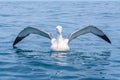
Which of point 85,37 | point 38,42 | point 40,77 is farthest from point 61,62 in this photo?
point 85,37

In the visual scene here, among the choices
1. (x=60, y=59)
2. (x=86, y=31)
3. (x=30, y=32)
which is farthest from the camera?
(x=30, y=32)

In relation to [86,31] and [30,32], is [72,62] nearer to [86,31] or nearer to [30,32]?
[86,31]

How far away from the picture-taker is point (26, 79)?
43.8ft

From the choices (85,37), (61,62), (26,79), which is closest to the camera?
(26,79)

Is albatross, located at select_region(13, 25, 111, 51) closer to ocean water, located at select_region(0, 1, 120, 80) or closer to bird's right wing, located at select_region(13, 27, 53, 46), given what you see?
bird's right wing, located at select_region(13, 27, 53, 46)

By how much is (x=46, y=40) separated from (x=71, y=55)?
4.15 m

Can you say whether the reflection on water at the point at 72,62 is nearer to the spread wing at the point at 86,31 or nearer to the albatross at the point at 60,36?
the albatross at the point at 60,36

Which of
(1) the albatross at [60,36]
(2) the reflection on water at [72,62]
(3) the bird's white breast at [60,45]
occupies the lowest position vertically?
(2) the reflection on water at [72,62]

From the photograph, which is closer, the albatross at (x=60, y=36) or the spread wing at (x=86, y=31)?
the albatross at (x=60, y=36)

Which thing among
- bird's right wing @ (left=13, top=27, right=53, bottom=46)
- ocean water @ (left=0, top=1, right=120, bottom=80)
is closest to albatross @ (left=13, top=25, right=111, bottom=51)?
bird's right wing @ (left=13, top=27, right=53, bottom=46)

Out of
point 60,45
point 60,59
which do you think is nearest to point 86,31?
point 60,45

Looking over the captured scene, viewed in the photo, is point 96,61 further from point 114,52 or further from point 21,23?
point 21,23

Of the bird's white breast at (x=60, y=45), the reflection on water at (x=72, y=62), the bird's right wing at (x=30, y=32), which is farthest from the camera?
the bird's right wing at (x=30, y=32)

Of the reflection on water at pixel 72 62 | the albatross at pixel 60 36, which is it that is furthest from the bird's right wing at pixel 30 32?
the reflection on water at pixel 72 62
